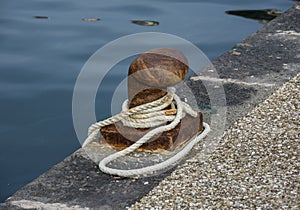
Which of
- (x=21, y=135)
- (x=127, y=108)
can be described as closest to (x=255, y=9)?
(x=21, y=135)

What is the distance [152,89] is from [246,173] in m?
0.53

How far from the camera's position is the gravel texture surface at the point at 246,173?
93.4 inches

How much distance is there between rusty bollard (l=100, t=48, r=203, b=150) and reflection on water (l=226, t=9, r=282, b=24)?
359cm

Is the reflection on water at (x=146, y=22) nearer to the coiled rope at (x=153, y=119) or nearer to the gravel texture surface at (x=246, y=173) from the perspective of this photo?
the gravel texture surface at (x=246, y=173)

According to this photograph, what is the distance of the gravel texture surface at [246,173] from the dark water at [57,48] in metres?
1.19

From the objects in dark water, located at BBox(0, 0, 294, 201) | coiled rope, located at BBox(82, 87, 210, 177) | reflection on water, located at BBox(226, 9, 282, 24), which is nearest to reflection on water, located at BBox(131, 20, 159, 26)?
dark water, located at BBox(0, 0, 294, 201)

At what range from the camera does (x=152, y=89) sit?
281 centimetres

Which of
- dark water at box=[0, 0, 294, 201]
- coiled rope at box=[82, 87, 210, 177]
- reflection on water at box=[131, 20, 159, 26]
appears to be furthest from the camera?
reflection on water at box=[131, 20, 159, 26]

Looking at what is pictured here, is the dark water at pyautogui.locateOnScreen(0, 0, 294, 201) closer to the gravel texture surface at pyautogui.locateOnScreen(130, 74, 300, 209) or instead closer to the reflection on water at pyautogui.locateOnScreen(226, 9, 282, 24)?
the reflection on water at pyautogui.locateOnScreen(226, 9, 282, 24)

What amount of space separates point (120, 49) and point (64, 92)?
→ 803mm

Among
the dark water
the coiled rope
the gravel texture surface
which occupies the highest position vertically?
the coiled rope

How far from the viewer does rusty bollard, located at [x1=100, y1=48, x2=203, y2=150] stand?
2742mm

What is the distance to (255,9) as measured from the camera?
21.7ft

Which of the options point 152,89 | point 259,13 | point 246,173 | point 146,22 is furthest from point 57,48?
point 246,173
